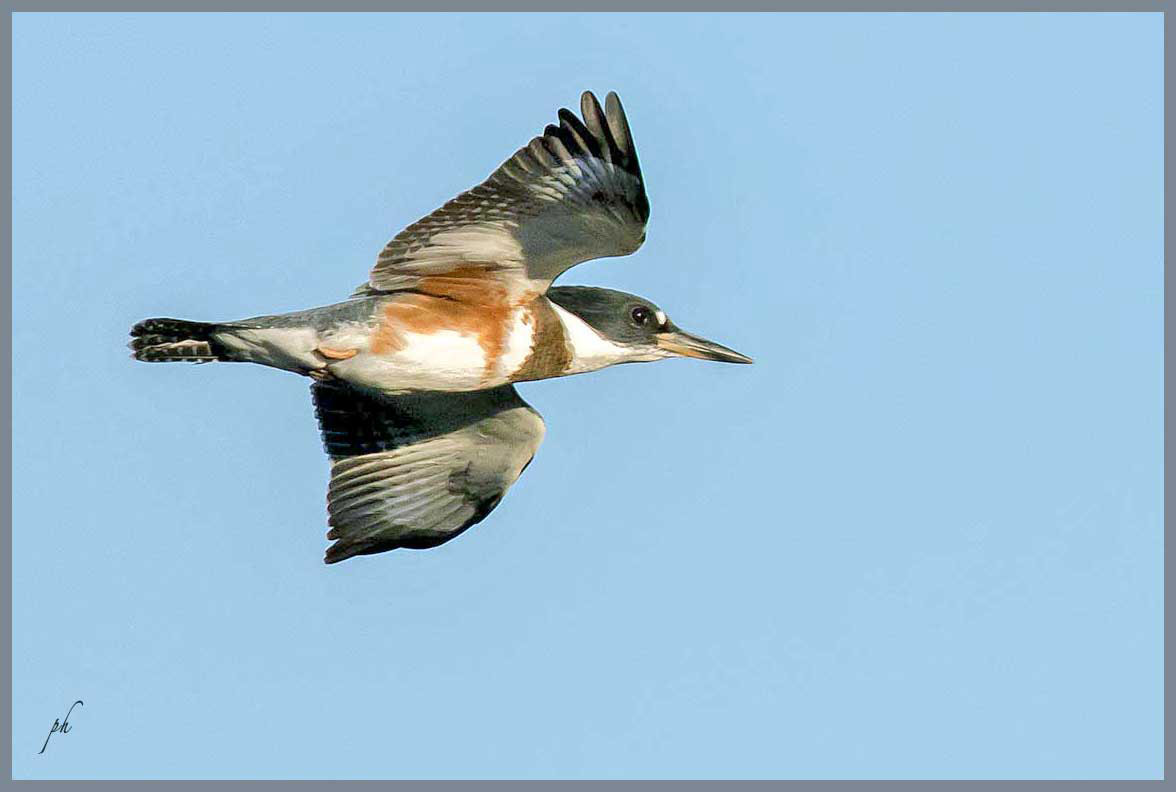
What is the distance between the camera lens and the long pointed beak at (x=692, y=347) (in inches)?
382

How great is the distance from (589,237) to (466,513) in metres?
2.12

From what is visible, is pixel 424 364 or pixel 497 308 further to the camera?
pixel 497 308

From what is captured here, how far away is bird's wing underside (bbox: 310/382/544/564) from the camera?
33.9 ft

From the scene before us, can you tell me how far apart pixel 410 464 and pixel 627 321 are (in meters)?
1.64

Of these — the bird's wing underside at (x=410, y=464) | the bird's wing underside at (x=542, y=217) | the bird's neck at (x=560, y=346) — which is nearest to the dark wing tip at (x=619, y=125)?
the bird's wing underside at (x=542, y=217)

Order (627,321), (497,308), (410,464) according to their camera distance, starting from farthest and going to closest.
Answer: (410,464) → (627,321) → (497,308)

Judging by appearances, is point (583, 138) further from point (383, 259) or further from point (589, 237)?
point (383, 259)

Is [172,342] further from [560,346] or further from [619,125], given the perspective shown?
[619,125]

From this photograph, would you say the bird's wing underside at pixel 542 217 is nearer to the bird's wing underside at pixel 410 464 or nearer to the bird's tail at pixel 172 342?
the bird's tail at pixel 172 342

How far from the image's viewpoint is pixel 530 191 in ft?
28.9

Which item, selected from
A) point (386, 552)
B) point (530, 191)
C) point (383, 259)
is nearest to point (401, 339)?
point (383, 259)

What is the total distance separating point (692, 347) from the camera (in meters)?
9.76

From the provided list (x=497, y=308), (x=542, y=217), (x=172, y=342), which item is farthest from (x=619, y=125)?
(x=172, y=342)

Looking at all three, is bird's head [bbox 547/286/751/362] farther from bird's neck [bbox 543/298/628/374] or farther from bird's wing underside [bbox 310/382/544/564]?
bird's wing underside [bbox 310/382/544/564]
